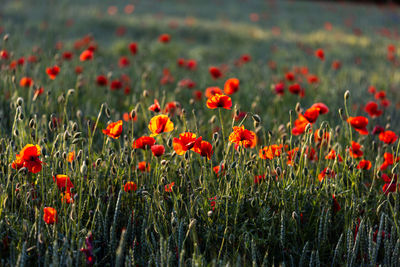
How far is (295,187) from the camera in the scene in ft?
5.62

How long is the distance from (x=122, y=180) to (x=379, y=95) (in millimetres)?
1891

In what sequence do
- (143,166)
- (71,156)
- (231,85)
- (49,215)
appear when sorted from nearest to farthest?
(49,215)
(71,156)
(143,166)
(231,85)

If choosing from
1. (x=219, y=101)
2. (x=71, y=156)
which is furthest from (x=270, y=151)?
(x=71, y=156)

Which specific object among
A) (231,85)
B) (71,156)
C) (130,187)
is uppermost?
(231,85)

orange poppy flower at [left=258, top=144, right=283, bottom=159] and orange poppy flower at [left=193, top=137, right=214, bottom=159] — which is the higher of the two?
orange poppy flower at [left=193, top=137, right=214, bottom=159]

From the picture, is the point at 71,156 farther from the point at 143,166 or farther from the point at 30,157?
the point at 143,166

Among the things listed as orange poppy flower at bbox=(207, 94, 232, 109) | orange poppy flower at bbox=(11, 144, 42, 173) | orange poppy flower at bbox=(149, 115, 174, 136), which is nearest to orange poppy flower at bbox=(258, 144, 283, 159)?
orange poppy flower at bbox=(207, 94, 232, 109)

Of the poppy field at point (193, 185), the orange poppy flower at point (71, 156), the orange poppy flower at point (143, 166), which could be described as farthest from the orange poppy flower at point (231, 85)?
the orange poppy flower at point (71, 156)

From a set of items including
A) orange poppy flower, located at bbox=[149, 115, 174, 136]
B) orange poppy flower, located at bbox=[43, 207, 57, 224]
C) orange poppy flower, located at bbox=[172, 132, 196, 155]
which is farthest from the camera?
orange poppy flower, located at bbox=[149, 115, 174, 136]

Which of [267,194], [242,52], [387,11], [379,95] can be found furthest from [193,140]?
[387,11]

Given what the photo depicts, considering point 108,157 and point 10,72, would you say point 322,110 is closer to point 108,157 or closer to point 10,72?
point 108,157

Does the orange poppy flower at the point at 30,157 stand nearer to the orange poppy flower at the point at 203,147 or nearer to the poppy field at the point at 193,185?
the poppy field at the point at 193,185

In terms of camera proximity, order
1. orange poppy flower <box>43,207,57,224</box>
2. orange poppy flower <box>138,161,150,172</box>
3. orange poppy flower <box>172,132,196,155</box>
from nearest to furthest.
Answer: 1. orange poppy flower <box>43,207,57,224</box>
2. orange poppy flower <box>172,132,196,155</box>
3. orange poppy flower <box>138,161,150,172</box>

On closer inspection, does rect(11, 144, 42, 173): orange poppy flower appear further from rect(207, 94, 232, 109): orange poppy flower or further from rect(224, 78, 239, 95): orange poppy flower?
rect(224, 78, 239, 95): orange poppy flower
